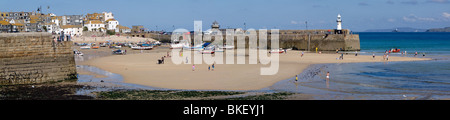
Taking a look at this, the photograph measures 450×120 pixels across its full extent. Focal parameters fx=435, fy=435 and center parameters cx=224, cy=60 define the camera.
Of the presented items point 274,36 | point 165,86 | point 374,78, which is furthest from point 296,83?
point 274,36

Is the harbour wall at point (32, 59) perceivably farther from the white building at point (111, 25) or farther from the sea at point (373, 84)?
the white building at point (111, 25)

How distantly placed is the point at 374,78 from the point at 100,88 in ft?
56.6

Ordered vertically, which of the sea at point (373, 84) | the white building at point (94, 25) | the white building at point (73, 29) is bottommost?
the sea at point (373, 84)

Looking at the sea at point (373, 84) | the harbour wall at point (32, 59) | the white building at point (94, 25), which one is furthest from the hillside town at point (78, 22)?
the sea at point (373, 84)

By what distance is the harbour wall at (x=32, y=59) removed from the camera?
946 inches

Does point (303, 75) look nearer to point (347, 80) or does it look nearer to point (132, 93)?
point (347, 80)

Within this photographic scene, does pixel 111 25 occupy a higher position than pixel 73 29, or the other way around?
pixel 111 25

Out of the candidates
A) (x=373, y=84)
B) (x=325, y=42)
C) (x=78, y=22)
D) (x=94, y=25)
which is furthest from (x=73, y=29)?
(x=373, y=84)

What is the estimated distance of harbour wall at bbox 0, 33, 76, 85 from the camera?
24.0 meters

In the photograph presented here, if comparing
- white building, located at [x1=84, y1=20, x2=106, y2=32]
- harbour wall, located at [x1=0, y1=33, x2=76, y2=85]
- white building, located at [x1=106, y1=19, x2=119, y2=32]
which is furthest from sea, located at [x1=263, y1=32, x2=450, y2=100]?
white building, located at [x1=106, y1=19, x2=119, y2=32]

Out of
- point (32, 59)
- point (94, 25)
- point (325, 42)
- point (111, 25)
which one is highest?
point (111, 25)

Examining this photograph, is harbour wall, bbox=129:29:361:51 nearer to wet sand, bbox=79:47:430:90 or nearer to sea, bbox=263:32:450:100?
wet sand, bbox=79:47:430:90

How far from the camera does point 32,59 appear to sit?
24.7 meters

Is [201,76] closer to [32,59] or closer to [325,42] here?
[32,59]
